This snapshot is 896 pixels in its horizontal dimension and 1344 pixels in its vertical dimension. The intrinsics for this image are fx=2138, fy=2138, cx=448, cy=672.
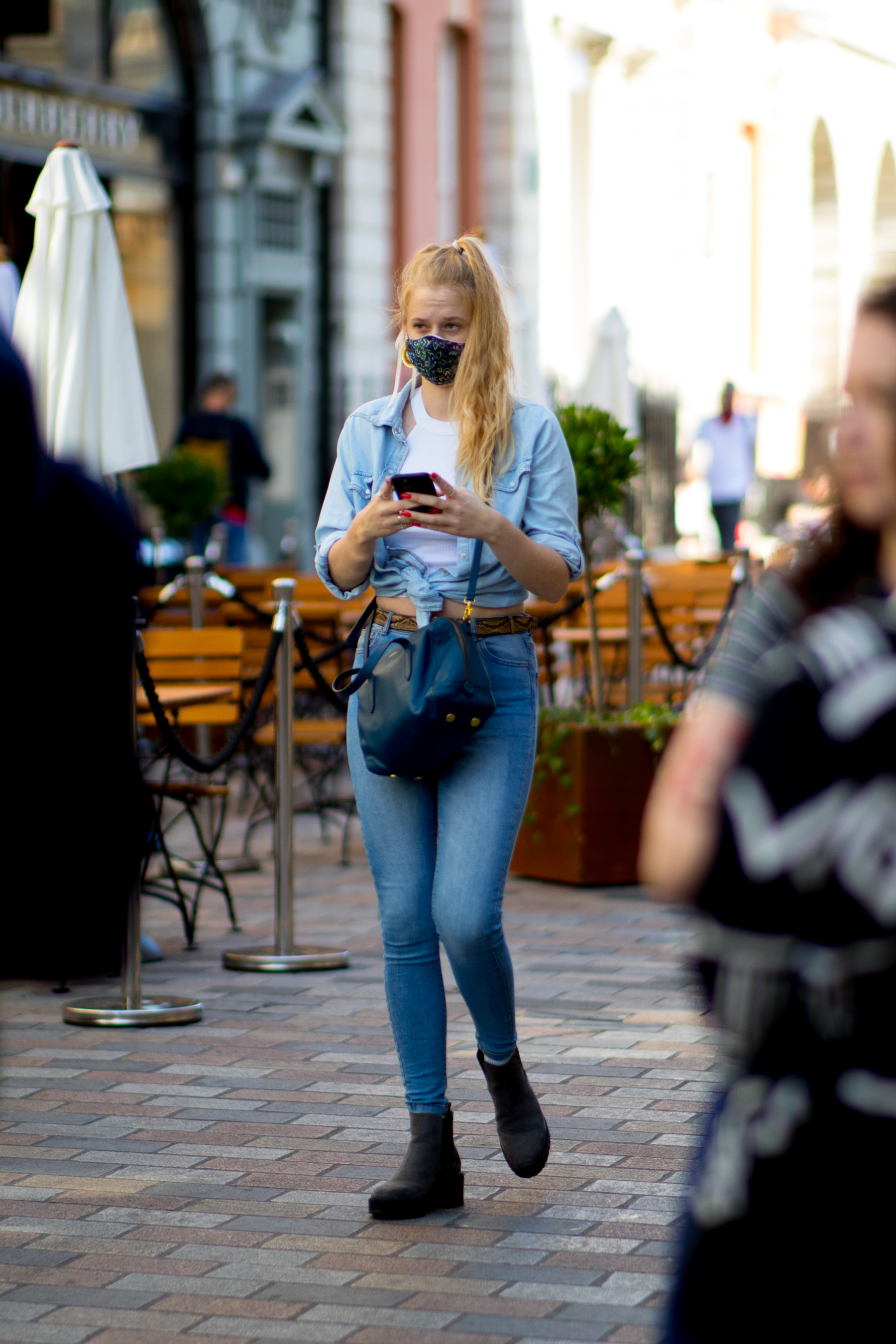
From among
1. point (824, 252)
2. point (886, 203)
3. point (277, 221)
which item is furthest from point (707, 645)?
point (886, 203)

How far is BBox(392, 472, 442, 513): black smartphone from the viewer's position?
12.6 ft

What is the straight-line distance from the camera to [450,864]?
159 inches

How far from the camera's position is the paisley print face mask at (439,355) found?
4148mm

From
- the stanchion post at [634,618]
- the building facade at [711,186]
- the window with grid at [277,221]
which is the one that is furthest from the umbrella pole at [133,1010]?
the building facade at [711,186]

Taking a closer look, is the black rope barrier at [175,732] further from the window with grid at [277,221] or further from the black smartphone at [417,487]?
the window with grid at [277,221]

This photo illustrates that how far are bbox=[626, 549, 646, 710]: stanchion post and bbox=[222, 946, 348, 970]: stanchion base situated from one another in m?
2.74

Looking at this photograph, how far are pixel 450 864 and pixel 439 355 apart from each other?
987 millimetres

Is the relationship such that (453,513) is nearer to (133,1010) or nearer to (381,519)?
(381,519)

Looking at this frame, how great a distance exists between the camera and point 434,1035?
13.7 feet

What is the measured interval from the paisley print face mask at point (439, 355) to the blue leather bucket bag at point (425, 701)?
1.19 feet

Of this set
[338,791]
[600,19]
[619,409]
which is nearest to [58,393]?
[338,791]

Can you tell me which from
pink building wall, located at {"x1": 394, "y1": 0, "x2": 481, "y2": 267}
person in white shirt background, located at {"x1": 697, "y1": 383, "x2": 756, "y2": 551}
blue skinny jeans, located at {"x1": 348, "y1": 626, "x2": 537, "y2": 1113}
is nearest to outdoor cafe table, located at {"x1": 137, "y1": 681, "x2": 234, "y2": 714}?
blue skinny jeans, located at {"x1": 348, "y1": 626, "x2": 537, "y2": 1113}

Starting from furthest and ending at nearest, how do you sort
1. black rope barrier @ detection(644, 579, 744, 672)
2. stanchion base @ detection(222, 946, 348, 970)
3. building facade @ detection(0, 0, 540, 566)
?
building facade @ detection(0, 0, 540, 566) < black rope barrier @ detection(644, 579, 744, 672) < stanchion base @ detection(222, 946, 348, 970)

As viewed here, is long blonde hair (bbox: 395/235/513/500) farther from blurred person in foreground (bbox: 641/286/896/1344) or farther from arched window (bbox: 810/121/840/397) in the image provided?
arched window (bbox: 810/121/840/397)
